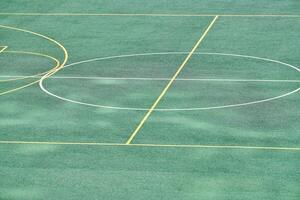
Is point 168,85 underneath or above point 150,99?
underneath

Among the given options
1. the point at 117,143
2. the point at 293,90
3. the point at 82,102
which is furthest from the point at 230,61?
the point at 117,143

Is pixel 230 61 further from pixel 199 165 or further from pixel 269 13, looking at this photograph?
pixel 199 165

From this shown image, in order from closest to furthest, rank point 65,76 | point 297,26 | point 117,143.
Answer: point 117,143, point 65,76, point 297,26

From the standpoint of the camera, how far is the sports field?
1850cm

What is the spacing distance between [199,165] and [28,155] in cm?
390

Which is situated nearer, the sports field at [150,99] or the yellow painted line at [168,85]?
the sports field at [150,99]

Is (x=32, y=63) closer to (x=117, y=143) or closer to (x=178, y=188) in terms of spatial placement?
(x=117, y=143)

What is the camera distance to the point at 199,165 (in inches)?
757

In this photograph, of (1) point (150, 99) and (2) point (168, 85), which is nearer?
(1) point (150, 99)

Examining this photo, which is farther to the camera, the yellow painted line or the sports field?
the yellow painted line

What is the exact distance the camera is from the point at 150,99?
2422 centimetres

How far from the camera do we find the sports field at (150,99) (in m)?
18.5

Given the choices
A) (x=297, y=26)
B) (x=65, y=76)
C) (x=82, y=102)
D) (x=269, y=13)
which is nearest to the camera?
(x=82, y=102)

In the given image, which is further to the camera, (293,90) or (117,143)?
(293,90)
